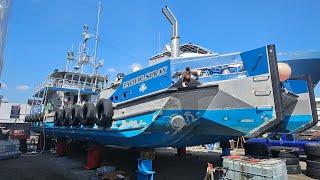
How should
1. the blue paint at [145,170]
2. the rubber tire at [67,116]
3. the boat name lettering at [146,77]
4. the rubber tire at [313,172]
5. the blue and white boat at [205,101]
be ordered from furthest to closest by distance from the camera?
the rubber tire at [67,116] → the rubber tire at [313,172] → the boat name lettering at [146,77] → the blue paint at [145,170] → the blue and white boat at [205,101]

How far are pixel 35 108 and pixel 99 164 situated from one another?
8799 millimetres

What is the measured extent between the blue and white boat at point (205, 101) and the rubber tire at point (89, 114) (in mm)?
65

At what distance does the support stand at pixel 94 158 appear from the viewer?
9234 millimetres

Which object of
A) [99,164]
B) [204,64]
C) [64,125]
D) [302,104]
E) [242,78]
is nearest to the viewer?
[242,78]

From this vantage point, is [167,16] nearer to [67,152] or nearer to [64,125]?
[64,125]

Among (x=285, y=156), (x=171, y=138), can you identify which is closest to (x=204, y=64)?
(x=171, y=138)

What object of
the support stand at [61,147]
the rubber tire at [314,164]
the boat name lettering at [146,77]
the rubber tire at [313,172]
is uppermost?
the boat name lettering at [146,77]

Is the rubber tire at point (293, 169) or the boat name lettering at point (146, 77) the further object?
the rubber tire at point (293, 169)

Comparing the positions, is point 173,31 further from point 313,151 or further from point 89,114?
point 313,151

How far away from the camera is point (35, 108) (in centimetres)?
1630

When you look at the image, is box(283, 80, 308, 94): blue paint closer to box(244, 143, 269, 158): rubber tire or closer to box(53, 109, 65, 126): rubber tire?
box(244, 143, 269, 158): rubber tire

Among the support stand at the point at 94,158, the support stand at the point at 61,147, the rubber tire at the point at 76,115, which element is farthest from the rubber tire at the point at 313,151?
the support stand at the point at 61,147

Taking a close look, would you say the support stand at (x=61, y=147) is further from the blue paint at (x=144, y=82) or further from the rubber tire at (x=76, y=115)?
the blue paint at (x=144, y=82)

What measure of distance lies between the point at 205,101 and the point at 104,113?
2767mm
